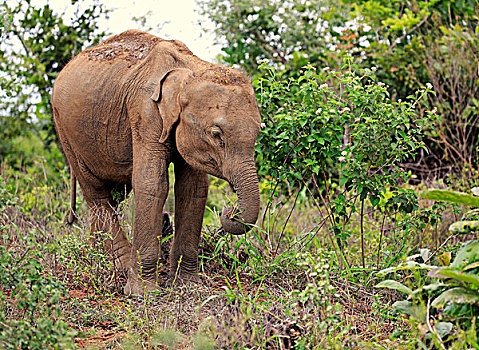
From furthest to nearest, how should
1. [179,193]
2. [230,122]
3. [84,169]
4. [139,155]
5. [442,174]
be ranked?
[442,174], [84,169], [179,193], [139,155], [230,122]

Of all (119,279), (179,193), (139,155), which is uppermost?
(139,155)

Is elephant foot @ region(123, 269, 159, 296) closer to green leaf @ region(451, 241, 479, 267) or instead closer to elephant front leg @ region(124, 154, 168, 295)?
elephant front leg @ region(124, 154, 168, 295)

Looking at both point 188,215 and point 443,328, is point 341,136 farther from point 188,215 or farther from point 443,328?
point 443,328

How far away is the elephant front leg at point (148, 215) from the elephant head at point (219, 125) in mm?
307

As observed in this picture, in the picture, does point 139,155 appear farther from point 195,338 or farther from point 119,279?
point 195,338

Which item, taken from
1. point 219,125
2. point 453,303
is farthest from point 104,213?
point 453,303

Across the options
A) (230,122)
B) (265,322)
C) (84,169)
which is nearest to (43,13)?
(84,169)

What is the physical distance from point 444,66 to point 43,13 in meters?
6.85

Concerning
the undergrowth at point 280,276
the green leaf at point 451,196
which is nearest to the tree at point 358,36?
the undergrowth at point 280,276

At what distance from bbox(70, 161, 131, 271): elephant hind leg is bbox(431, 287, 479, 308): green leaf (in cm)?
349

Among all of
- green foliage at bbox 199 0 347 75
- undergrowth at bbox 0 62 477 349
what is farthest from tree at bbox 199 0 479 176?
undergrowth at bbox 0 62 477 349

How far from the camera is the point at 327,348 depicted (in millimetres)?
4195

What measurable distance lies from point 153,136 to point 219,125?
0.70 m

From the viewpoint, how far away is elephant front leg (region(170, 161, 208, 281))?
6.23 metres
